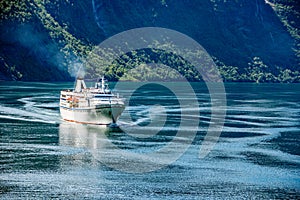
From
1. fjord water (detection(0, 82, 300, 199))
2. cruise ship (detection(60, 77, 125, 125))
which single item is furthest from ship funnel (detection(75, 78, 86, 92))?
fjord water (detection(0, 82, 300, 199))

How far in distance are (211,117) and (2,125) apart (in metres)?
42.2

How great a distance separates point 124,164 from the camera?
74375mm

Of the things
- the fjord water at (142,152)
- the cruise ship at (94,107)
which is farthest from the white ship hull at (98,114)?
the fjord water at (142,152)

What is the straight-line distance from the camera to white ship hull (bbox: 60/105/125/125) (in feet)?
352

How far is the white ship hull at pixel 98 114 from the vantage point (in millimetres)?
107356

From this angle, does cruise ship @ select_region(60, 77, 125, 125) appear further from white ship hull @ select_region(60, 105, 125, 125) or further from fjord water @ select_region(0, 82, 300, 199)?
fjord water @ select_region(0, 82, 300, 199)

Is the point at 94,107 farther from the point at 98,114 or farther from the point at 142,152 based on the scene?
the point at 142,152

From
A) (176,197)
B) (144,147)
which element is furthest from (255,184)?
(144,147)

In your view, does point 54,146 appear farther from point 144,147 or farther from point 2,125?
point 2,125

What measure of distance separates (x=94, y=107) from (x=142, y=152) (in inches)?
1076

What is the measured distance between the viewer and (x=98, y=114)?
107875 millimetres

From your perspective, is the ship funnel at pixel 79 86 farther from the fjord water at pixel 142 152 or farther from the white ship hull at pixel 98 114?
the white ship hull at pixel 98 114

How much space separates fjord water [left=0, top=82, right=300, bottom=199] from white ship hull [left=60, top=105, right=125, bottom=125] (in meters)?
2.05

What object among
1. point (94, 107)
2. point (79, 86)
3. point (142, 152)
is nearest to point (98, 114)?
point (94, 107)
